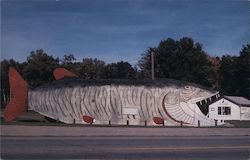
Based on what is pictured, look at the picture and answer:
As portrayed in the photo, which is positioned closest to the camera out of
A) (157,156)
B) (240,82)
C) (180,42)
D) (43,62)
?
(157,156)

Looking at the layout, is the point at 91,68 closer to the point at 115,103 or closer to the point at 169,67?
the point at 169,67

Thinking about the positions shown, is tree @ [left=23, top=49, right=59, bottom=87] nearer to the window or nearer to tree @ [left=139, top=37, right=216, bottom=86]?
tree @ [left=139, top=37, right=216, bottom=86]

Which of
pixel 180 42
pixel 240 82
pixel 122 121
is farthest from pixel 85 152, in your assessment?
pixel 180 42

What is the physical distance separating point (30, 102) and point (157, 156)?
985 inches

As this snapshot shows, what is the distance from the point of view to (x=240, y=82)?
147ft

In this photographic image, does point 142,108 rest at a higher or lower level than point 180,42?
lower

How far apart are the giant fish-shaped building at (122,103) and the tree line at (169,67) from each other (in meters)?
9.57

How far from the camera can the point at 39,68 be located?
6762cm

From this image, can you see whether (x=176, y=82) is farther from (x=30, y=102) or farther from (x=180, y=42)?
(x=180, y=42)

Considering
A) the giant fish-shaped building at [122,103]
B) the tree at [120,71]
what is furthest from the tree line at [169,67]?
the giant fish-shaped building at [122,103]

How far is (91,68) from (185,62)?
20107 millimetres

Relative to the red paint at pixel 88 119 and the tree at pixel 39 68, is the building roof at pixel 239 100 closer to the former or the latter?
the red paint at pixel 88 119

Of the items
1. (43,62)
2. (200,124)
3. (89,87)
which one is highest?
(43,62)

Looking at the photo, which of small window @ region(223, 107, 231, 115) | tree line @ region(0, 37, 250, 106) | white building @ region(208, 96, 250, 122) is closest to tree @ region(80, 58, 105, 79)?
tree line @ region(0, 37, 250, 106)
